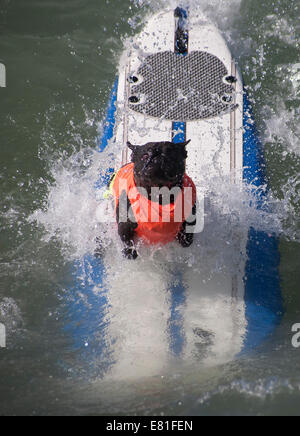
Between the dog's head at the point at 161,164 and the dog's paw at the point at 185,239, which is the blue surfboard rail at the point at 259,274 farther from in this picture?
the dog's head at the point at 161,164

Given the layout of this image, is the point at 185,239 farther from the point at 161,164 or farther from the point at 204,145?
the point at 204,145

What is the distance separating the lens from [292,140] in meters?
4.08

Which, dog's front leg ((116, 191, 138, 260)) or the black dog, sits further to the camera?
dog's front leg ((116, 191, 138, 260))

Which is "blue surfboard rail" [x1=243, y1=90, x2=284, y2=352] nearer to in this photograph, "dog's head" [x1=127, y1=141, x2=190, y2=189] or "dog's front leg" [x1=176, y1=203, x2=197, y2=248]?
"dog's front leg" [x1=176, y1=203, x2=197, y2=248]

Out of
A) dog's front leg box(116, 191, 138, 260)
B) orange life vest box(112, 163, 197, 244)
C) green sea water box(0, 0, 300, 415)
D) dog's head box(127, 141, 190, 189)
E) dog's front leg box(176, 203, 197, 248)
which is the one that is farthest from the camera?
dog's front leg box(176, 203, 197, 248)

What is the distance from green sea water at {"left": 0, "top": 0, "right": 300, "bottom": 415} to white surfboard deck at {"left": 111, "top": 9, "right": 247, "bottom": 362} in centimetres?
23

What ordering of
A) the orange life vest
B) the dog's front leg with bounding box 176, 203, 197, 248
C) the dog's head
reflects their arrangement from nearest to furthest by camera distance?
the dog's head < the orange life vest < the dog's front leg with bounding box 176, 203, 197, 248

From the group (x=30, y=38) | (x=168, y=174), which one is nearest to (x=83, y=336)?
(x=168, y=174)

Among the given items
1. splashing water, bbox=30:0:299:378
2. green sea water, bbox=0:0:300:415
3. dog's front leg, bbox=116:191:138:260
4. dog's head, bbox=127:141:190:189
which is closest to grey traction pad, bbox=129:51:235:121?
green sea water, bbox=0:0:300:415

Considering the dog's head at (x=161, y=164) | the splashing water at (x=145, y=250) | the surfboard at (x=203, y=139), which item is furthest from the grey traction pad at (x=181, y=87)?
the dog's head at (x=161, y=164)

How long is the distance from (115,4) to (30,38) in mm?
980

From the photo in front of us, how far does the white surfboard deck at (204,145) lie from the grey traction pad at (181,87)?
6 centimetres

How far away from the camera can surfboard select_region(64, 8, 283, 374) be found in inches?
114
